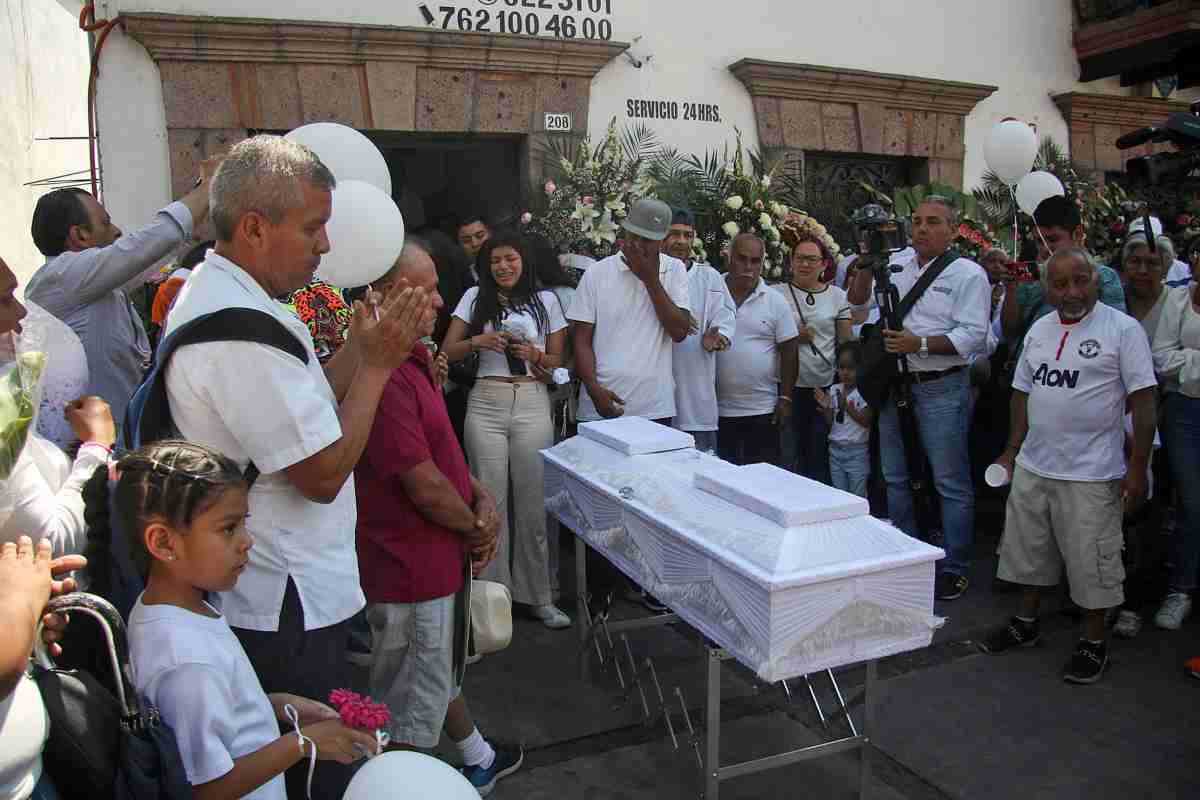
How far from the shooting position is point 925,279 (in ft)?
15.0

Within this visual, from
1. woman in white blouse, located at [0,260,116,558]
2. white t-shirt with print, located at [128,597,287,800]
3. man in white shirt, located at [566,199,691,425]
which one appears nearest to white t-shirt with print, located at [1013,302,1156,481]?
man in white shirt, located at [566,199,691,425]

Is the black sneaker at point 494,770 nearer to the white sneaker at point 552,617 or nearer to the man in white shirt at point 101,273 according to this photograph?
the white sneaker at point 552,617

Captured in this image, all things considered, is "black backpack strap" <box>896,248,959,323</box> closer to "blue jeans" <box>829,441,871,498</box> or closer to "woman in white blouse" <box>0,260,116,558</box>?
"blue jeans" <box>829,441,871,498</box>

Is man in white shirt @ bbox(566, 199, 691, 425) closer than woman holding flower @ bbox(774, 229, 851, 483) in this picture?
Yes

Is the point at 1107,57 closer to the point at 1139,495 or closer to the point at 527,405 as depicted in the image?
the point at 1139,495

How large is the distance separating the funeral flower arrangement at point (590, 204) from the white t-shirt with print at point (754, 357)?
1.03 metres

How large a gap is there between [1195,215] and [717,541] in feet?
19.1

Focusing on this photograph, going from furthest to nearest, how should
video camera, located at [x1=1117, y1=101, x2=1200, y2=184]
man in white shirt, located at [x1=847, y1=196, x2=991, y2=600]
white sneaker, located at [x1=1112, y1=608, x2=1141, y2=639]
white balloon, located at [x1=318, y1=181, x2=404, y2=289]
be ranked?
1. man in white shirt, located at [x1=847, y1=196, x2=991, y2=600]
2. video camera, located at [x1=1117, y1=101, x2=1200, y2=184]
3. white sneaker, located at [x1=1112, y1=608, x2=1141, y2=639]
4. white balloon, located at [x1=318, y1=181, x2=404, y2=289]

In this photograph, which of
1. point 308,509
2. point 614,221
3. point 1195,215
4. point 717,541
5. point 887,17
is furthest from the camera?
point 887,17

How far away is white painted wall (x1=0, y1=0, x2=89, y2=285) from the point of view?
6926 mm

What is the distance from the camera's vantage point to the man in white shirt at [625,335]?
4.46 metres

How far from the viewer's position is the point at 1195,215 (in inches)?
256


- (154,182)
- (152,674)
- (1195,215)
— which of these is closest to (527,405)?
(152,674)

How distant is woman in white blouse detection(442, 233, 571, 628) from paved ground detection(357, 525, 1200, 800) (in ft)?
1.06
